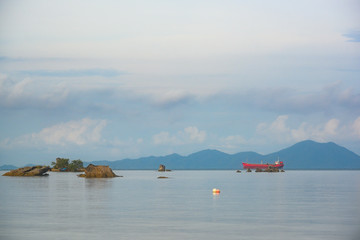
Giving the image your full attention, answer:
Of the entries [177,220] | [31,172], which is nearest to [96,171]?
[31,172]

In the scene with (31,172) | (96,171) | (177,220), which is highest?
(31,172)

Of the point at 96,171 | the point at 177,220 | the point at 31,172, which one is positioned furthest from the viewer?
the point at 31,172

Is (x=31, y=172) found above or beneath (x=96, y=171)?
above

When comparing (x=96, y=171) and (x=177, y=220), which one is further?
(x=96, y=171)

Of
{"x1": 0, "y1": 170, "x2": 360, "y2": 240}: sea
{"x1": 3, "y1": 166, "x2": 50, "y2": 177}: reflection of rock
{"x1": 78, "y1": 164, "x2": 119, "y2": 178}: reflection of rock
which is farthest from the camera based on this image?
{"x1": 3, "y1": 166, "x2": 50, "y2": 177}: reflection of rock

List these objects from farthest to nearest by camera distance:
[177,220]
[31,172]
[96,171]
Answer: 1. [31,172]
2. [96,171]
3. [177,220]

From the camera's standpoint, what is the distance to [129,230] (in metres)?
35.0

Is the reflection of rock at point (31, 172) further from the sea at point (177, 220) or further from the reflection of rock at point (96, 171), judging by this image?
the sea at point (177, 220)

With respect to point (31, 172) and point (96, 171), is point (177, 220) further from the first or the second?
point (31, 172)

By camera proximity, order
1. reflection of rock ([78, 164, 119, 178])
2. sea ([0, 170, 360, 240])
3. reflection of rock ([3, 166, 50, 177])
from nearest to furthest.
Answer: sea ([0, 170, 360, 240]) → reflection of rock ([78, 164, 119, 178]) → reflection of rock ([3, 166, 50, 177])

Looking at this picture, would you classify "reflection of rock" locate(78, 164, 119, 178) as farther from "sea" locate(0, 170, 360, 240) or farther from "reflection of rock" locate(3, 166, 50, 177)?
"sea" locate(0, 170, 360, 240)

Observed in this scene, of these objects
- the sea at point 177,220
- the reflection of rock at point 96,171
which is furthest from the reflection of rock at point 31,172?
the sea at point 177,220

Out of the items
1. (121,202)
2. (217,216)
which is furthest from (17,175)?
(217,216)

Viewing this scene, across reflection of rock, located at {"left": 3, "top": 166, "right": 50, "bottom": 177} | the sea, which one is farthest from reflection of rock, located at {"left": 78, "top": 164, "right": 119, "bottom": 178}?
the sea
